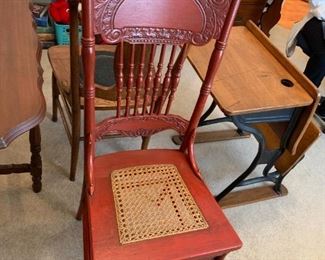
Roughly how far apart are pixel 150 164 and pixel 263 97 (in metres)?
0.51

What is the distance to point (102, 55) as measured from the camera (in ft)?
5.40

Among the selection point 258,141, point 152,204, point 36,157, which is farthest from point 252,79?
point 36,157

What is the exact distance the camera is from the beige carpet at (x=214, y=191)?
1484 millimetres

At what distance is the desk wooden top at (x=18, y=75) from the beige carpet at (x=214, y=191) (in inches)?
30.1

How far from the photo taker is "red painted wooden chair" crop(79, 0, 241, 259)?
100 centimetres

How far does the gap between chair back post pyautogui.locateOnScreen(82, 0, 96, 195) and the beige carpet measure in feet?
1.68

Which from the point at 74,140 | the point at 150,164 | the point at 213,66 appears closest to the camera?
the point at 213,66

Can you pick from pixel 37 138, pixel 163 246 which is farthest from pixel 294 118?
pixel 37 138

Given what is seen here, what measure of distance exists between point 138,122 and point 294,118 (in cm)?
69

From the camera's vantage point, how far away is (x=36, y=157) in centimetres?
148

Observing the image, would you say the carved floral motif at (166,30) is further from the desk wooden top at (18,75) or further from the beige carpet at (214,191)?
the beige carpet at (214,191)

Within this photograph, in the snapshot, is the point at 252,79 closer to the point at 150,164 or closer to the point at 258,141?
the point at 258,141

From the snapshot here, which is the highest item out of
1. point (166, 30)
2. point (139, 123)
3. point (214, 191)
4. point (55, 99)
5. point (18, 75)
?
point (166, 30)

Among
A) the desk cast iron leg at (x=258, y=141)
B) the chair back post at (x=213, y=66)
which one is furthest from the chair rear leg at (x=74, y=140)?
the desk cast iron leg at (x=258, y=141)
